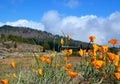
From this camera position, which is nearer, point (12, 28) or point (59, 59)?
point (59, 59)

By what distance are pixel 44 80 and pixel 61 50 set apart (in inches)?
43.8

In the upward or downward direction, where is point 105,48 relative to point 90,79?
upward

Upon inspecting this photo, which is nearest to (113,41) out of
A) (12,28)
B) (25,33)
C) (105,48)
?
(105,48)

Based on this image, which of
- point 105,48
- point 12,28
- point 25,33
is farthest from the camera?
point 12,28

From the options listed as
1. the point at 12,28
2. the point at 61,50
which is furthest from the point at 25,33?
the point at 61,50

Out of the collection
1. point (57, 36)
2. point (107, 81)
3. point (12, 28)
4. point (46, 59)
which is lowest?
point (107, 81)

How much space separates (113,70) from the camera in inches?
213

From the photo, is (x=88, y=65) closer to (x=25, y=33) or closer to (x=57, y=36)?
(x=57, y=36)

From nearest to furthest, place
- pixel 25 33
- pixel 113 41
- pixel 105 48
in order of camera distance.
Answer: pixel 105 48 < pixel 113 41 < pixel 25 33

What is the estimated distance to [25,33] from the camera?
182 meters

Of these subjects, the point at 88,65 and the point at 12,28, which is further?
the point at 12,28

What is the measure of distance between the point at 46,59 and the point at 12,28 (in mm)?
195979

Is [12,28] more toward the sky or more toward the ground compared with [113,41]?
more toward the sky

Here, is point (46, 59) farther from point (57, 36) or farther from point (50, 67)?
point (57, 36)
